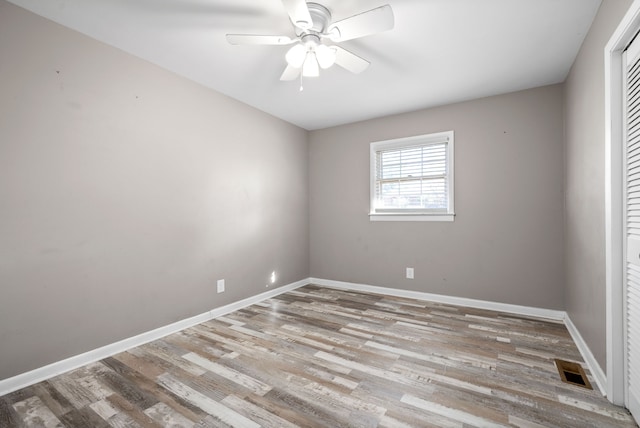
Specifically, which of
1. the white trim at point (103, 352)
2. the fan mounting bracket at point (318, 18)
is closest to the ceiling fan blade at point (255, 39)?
the fan mounting bracket at point (318, 18)

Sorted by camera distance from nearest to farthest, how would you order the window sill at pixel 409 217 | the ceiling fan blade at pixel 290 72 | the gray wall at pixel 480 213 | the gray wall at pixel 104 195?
the gray wall at pixel 104 195, the ceiling fan blade at pixel 290 72, the gray wall at pixel 480 213, the window sill at pixel 409 217

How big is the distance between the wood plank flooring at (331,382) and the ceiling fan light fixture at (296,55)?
85.9 inches

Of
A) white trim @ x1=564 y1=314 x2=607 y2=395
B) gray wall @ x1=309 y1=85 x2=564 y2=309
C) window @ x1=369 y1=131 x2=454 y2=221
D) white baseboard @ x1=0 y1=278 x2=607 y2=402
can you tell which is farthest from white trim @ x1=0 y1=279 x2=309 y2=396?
white trim @ x1=564 y1=314 x2=607 y2=395

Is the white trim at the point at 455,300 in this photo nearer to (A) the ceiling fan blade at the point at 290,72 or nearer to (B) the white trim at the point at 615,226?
(B) the white trim at the point at 615,226

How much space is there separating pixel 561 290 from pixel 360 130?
9.80ft

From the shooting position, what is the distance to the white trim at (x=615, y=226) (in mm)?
1642

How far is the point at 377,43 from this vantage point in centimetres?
233

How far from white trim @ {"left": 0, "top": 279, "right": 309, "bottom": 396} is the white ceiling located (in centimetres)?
238

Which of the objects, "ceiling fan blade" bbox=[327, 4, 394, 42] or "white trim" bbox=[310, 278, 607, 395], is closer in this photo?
"ceiling fan blade" bbox=[327, 4, 394, 42]

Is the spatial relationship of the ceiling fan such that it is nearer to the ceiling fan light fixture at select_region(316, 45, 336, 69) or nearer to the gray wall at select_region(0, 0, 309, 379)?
the ceiling fan light fixture at select_region(316, 45, 336, 69)

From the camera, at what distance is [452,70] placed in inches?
109

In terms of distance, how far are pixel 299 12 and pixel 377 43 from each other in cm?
90

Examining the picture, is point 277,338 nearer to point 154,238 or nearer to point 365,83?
point 154,238

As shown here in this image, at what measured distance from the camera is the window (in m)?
3.65
